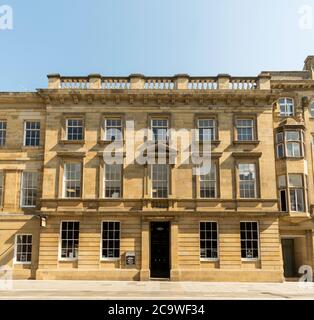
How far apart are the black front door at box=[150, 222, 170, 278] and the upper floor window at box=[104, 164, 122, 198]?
9.88 feet

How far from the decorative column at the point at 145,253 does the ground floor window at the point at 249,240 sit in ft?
18.7

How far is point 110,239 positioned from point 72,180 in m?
4.38

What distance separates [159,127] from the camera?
2362 cm

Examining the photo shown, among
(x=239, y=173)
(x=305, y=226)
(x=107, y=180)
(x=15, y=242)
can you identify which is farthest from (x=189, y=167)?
(x=15, y=242)

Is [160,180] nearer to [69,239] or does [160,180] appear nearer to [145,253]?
[145,253]

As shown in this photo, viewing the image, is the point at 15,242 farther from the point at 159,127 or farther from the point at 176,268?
the point at 159,127

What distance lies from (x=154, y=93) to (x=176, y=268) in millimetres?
10845

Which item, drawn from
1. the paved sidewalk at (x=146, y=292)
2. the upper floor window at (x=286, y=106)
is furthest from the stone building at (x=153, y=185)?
the paved sidewalk at (x=146, y=292)

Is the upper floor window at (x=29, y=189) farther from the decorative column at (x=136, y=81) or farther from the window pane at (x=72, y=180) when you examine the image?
the decorative column at (x=136, y=81)

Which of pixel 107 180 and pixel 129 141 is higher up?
pixel 129 141

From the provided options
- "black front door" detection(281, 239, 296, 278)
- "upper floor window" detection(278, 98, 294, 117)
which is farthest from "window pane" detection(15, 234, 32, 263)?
"upper floor window" detection(278, 98, 294, 117)

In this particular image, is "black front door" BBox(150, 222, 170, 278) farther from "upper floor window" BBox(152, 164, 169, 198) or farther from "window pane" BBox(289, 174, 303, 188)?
"window pane" BBox(289, 174, 303, 188)
